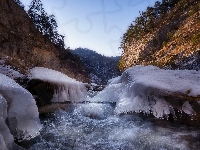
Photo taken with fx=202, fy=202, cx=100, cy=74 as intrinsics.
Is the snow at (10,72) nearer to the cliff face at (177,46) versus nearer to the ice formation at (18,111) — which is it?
the ice formation at (18,111)

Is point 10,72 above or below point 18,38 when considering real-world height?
below

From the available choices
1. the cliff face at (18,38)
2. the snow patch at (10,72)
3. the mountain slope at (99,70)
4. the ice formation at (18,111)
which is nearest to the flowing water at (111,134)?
the ice formation at (18,111)

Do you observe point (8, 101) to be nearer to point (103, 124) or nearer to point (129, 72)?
point (103, 124)

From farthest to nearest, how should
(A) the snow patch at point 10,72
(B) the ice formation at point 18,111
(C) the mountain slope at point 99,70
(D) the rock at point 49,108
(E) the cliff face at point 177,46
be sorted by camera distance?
(C) the mountain slope at point 99,70, (E) the cliff face at point 177,46, (D) the rock at point 49,108, (A) the snow patch at point 10,72, (B) the ice formation at point 18,111

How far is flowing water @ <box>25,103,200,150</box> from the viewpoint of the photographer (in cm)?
364

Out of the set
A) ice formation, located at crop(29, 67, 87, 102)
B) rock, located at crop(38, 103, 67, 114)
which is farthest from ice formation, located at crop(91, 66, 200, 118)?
ice formation, located at crop(29, 67, 87, 102)

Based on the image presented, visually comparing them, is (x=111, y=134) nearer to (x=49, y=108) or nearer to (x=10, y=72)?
(x=49, y=108)

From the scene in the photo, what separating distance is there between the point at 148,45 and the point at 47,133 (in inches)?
868

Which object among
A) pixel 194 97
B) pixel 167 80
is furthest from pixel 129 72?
pixel 194 97

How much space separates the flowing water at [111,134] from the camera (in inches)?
143

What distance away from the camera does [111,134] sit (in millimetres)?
4238

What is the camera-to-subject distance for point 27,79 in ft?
19.9

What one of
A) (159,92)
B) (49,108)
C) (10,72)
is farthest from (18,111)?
A: (159,92)

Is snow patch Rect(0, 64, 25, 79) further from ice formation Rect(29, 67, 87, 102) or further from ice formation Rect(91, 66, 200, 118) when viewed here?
ice formation Rect(91, 66, 200, 118)
